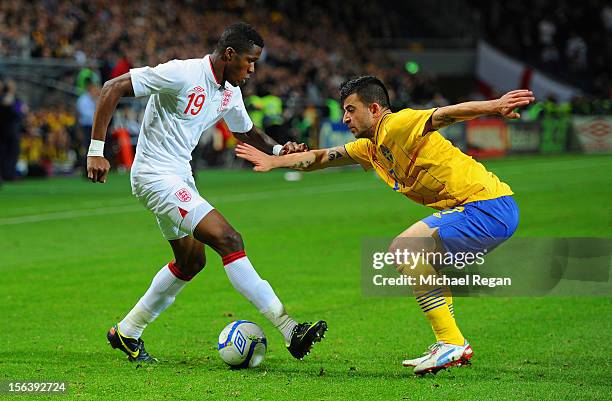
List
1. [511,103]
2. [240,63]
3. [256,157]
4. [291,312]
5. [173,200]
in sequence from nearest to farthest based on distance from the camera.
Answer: [511,103] → [173,200] → [240,63] → [256,157] → [291,312]

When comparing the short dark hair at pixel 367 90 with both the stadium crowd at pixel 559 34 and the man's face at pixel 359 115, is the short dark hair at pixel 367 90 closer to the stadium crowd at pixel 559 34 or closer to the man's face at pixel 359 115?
the man's face at pixel 359 115

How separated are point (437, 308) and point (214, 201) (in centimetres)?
1335

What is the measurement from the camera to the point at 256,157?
760 cm

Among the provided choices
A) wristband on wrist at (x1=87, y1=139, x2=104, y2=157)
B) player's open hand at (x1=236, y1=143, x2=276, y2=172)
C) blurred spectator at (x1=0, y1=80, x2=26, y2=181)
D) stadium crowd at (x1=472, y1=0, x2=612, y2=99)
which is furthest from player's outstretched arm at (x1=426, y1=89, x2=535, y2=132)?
stadium crowd at (x1=472, y1=0, x2=612, y2=99)

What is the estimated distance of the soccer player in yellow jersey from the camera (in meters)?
6.82

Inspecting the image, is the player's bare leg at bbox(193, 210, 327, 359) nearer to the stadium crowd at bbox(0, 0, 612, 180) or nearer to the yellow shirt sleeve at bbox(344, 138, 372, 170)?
the yellow shirt sleeve at bbox(344, 138, 372, 170)

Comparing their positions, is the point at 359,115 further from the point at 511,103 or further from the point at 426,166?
the point at 511,103

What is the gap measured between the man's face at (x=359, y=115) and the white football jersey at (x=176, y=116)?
3.36 ft

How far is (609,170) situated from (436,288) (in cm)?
2184

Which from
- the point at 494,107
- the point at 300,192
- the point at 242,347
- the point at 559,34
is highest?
the point at 494,107

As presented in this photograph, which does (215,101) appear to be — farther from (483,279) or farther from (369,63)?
(369,63)

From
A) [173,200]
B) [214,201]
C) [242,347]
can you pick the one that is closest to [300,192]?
[214,201]

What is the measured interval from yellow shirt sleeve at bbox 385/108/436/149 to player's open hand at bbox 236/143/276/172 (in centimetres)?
106

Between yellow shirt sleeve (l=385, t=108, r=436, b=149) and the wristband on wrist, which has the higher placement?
yellow shirt sleeve (l=385, t=108, r=436, b=149)
